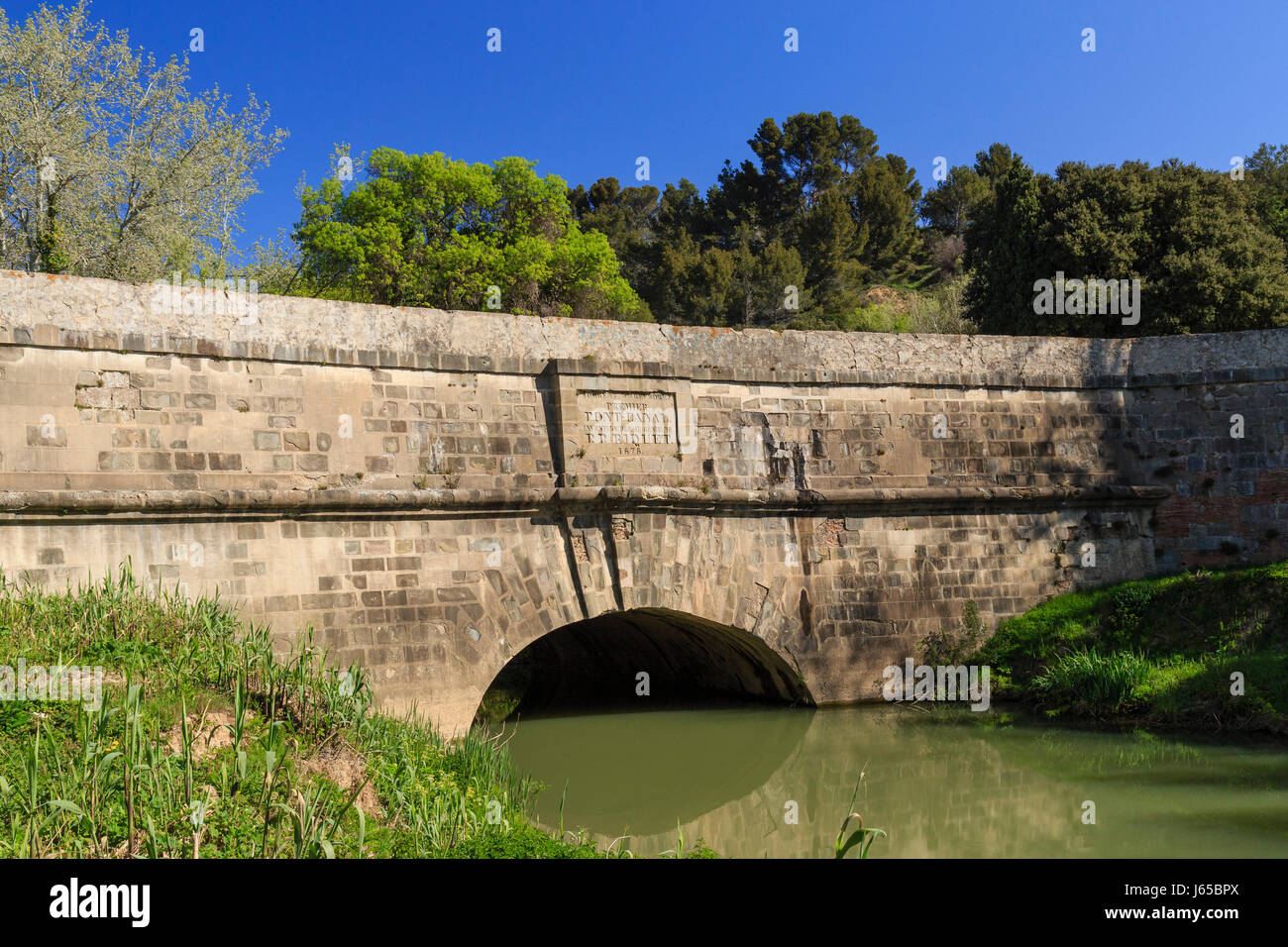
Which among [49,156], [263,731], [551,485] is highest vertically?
[49,156]

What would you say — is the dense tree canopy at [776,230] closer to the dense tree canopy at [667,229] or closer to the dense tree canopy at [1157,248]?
the dense tree canopy at [667,229]

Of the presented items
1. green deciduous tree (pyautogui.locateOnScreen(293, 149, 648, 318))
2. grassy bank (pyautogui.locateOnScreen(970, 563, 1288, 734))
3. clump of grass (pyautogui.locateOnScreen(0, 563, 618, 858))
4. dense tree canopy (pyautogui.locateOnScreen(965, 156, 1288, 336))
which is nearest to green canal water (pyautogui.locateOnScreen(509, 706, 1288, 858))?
grassy bank (pyautogui.locateOnScreen(970, 563, 1288, 734))

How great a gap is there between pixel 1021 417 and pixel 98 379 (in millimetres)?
9516

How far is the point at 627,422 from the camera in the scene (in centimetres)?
1089

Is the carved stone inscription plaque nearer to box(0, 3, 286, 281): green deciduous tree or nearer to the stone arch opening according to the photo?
the stone arch opening

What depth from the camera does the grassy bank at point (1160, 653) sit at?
10672 millimetres

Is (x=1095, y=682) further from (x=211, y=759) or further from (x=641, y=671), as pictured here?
(x=211, y=759)

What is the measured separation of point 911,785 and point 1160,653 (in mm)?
3872

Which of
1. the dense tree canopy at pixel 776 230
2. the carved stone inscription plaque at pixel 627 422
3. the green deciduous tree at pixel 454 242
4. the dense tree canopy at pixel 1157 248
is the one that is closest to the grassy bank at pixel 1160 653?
the carved stone inscription plaque at pixel 627 422

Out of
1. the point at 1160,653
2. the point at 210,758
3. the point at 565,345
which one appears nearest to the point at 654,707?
the point at 565,345

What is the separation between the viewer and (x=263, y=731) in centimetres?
679

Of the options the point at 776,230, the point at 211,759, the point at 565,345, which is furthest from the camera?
the point at 776,230
